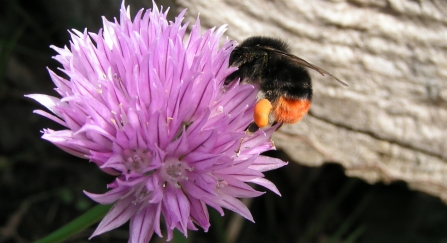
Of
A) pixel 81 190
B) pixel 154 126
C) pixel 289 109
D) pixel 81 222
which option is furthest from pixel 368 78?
pixel 81 190

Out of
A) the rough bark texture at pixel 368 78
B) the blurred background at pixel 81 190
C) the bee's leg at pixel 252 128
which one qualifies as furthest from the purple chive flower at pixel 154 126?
the blurred background at pixel 81 190

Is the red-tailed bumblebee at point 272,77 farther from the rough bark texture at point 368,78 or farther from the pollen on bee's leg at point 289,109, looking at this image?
the rough bark texture at point 368,78

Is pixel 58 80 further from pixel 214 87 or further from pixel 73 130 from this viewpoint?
pixel 214 87

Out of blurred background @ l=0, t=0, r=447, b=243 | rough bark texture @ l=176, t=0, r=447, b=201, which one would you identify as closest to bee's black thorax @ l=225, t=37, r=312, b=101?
rough bark texture @ l=176, t=0, r=447, b=201

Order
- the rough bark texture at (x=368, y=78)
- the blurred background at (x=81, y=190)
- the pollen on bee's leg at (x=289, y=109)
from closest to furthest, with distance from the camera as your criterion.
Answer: the pollen on bee's leg at (x=289, y=109) → the rough bark texture at (x=368, y=78) → the blurred background at (x=81, y=190)

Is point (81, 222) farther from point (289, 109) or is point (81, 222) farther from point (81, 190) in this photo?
point (81, 190)

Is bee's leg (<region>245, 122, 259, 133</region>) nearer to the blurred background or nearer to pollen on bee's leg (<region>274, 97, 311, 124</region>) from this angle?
pollen on bee's leg (<region>274, 97, 311, 124</region>)

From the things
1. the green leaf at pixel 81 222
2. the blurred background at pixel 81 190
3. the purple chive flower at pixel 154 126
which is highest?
the purple chive flower at pixel 154 126

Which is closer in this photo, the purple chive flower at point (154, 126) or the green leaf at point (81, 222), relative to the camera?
the purple chive flower at point (154, 126)
